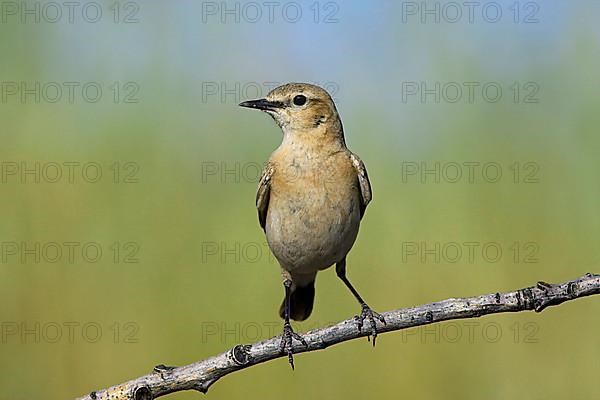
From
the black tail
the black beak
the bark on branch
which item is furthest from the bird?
the bark on branch

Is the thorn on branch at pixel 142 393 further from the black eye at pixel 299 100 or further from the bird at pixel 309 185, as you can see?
the black eye at pixel 299 100

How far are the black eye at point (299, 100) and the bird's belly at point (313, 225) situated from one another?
0.48 meters

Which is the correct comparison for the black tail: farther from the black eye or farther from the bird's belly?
the black eye

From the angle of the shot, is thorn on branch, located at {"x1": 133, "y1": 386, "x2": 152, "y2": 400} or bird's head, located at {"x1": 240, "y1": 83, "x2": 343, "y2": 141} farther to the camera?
bird's head, located at {"x1": 240, "y1": 83, "x2": 343, "y2": 141}

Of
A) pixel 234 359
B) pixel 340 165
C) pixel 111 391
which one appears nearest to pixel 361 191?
pixel 340 165

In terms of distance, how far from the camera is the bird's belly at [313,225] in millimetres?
3848

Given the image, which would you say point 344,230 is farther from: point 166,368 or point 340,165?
point 166,368

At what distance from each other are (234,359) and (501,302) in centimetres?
98

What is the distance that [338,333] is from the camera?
3064mm

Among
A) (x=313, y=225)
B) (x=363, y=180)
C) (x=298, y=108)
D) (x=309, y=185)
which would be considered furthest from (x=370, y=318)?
(x=298, y=108)

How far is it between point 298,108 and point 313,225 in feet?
2.03

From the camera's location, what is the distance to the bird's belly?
3848 millimetres

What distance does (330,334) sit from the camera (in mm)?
3070

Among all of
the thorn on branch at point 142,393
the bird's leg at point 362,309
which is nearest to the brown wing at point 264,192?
the bird's leg at point 362,309
